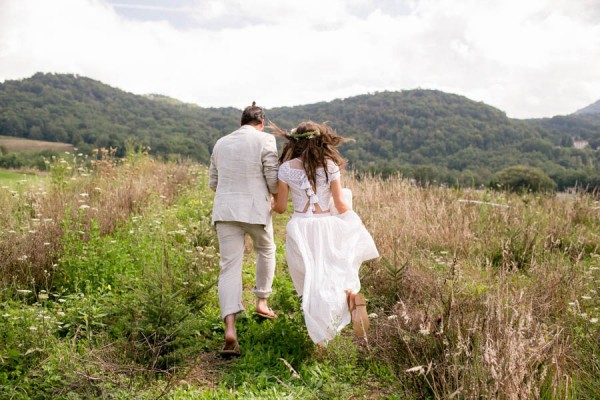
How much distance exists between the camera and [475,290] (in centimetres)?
457

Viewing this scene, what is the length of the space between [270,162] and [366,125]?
2640 inches

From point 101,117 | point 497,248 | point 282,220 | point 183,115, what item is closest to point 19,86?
point 101,117

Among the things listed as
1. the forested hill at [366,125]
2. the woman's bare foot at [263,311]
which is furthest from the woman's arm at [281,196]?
the forested hill at [366,125]

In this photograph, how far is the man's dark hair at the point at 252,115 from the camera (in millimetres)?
4160

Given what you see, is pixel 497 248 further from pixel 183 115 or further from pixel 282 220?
pixel 183 115

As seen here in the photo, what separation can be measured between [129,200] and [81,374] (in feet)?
17.2

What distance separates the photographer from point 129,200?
783 centimetres

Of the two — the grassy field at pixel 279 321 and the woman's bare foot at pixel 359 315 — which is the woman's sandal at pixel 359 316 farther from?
the grassy field at pixel 279 321

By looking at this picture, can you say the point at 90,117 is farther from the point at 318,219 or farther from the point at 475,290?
the point at 475,290

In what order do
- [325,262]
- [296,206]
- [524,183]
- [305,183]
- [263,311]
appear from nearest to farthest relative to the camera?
1. [325,262]
2. [305,183]
3. [296,206]
4. [263,311]
5. [524,183]

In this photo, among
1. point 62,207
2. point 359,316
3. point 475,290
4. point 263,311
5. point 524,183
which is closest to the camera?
point 359,316

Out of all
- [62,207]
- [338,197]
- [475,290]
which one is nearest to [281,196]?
[338,197]

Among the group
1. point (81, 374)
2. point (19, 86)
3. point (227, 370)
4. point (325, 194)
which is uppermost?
point (19, 86)

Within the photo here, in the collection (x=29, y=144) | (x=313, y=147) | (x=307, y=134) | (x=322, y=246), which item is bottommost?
(x=29, y=144)
